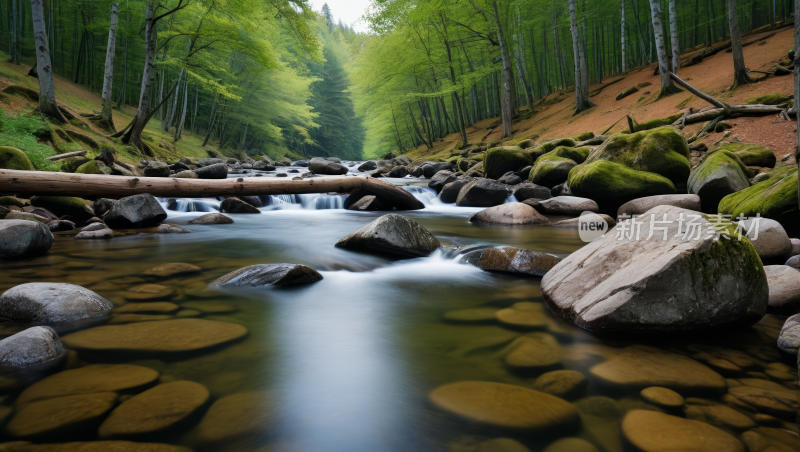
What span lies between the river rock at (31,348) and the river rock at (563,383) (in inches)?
101

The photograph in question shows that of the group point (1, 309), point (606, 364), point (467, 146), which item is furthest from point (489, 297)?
point (467, 146)

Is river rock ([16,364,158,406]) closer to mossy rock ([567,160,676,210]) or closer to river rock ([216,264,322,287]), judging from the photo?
river rock ([216,264,322,287])

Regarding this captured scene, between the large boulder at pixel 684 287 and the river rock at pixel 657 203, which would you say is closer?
the large boulder at pixel 684 287

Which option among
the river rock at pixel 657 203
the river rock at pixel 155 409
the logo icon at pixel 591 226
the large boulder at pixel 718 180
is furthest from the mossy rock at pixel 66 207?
the large boulder at pixel 718 180

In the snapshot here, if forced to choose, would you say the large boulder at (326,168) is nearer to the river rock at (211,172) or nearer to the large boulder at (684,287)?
the river rock at (211,172)

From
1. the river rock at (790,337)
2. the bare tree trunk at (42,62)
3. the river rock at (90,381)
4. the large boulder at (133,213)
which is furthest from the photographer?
the bare tree trunk at (42,62)

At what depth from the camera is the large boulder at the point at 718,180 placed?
5926mm

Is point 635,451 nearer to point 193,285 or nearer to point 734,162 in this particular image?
point 193,285

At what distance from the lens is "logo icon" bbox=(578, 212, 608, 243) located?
20.4 feet

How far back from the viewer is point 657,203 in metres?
6.50

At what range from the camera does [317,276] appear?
410cm

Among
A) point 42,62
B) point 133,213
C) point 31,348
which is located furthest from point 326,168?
point 31,348

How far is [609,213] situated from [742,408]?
662cm

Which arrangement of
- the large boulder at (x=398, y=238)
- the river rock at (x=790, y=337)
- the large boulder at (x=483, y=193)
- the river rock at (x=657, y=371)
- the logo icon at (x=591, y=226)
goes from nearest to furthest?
the river rock at (x=657, y=371), the river rock at (x=790, y=337), the large boulder at (x=398, y=238), the logo icon at (x=591, y=226), the large boulder at (x=483, y=193)
